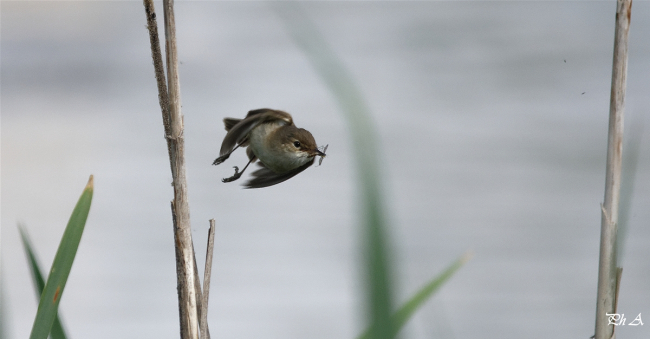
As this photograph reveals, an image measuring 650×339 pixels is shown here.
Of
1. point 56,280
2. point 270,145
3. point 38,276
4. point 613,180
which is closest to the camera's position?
point 56,280

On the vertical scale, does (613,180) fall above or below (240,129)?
below

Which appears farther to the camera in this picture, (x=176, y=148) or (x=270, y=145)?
(x=270, y=145)

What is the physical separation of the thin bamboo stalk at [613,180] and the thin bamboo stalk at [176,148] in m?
0.50

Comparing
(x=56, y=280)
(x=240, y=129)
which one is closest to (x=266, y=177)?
(x=240, y=129)

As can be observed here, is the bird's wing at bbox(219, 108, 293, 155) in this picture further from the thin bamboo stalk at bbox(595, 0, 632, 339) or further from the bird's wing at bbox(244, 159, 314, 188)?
the thin bamboo stalk at bbox(595, 0, 632, 339)

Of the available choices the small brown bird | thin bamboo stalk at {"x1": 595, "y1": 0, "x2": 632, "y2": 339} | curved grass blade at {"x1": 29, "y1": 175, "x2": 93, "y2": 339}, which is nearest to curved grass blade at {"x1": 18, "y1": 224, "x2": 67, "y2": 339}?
curved grass blade at {"x1": 29, "y1": 175, "x2": 93, "y2": 339}

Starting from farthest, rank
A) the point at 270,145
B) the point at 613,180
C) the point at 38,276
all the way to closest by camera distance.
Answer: the point at 270,145, the point at 613,180, the point at 38,276

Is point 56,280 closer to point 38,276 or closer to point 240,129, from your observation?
point 38,276

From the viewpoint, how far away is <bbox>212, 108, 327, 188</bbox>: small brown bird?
2.77ft

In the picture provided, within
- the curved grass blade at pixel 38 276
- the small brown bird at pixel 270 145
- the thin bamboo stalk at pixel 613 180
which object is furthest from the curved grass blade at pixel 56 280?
the thin bamboo stalk at pixel 613 180

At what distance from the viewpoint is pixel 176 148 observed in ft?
2.21

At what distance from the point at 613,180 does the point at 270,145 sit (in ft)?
1.56

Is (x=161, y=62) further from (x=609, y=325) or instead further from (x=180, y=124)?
(x=609, y=325)

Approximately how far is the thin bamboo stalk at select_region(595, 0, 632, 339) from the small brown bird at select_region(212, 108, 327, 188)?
15.3 inches
